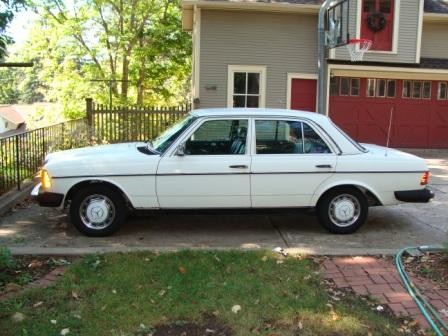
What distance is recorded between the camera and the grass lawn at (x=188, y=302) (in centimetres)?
404

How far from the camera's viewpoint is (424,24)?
58.0ft

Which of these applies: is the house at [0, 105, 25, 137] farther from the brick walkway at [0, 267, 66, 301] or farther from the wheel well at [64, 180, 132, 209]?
the brick walkway at [0, 267, 66, 301]

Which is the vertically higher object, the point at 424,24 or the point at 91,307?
the point at 424,24

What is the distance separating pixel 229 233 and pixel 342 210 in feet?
4.82

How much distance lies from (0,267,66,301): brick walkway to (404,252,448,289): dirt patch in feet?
11.5

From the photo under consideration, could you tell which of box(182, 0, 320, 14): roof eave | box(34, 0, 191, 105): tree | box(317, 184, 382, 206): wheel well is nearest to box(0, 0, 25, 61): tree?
box(317, 184, 382, 206): wheel well

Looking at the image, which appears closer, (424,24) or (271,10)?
(271,10)

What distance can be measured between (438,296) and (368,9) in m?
13.6

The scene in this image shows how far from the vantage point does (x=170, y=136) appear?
6609 mm

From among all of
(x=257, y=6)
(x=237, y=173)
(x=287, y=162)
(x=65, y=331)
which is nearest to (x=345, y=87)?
(x=257, y=6)

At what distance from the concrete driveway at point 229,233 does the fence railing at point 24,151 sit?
1065 millimetres

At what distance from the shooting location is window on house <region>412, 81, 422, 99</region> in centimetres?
1742

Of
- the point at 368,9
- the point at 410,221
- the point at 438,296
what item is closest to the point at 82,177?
the point at 438,296

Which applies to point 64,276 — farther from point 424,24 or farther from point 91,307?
point 424,24
